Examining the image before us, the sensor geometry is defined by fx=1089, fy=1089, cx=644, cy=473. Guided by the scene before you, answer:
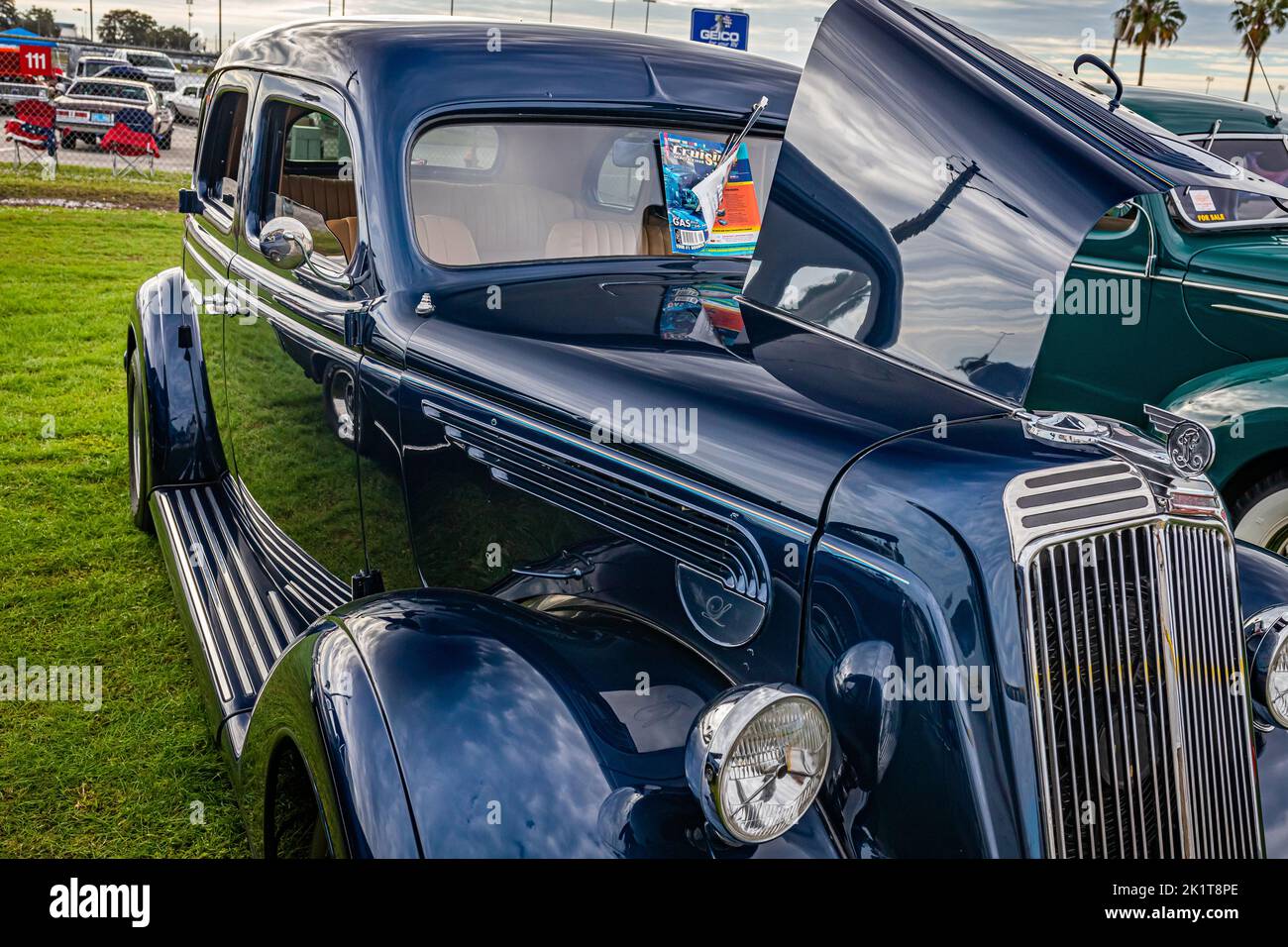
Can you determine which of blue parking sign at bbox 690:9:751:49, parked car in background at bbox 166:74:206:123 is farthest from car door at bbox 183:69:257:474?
parked car in background at bbox 166:74:206:123

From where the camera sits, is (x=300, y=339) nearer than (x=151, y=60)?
Yes

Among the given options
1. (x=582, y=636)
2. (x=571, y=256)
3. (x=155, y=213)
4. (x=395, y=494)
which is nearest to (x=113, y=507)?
(x=395, y=494)

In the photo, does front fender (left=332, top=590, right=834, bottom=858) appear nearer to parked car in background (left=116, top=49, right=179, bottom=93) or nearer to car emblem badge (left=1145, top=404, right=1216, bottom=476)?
car emblem badge (left=1145, top=404, right=1216, bottom=476)

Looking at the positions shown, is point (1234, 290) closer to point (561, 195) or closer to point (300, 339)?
point (561, 195)

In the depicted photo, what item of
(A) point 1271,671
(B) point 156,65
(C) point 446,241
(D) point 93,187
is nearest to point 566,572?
(C) point 446,241

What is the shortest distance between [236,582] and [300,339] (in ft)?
2.88

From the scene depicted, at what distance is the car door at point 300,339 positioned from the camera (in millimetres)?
2988

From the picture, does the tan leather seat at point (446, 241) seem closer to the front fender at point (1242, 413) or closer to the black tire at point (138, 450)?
the black tire at point (138, 450)

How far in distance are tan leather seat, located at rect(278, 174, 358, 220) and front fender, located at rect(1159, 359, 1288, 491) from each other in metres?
3.38

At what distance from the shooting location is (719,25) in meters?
9.06

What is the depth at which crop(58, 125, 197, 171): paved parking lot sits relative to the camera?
18000 millimetres
